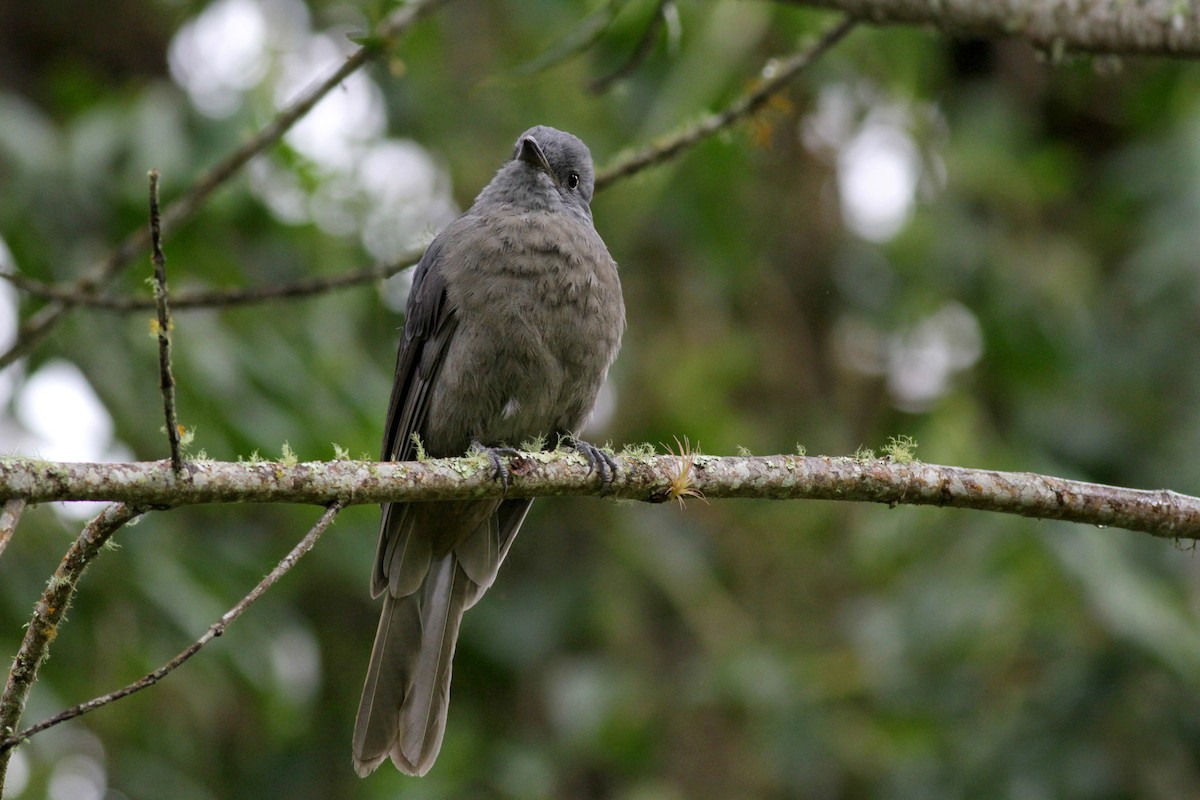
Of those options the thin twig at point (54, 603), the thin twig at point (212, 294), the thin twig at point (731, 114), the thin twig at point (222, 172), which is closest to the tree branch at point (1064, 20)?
the thin twig at point (731, 114)

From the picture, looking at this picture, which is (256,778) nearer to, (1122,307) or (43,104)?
(43,104)

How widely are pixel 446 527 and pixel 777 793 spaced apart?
150 inches

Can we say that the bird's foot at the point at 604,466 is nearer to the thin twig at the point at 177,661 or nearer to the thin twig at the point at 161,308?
the thin twig at the point at 177,661

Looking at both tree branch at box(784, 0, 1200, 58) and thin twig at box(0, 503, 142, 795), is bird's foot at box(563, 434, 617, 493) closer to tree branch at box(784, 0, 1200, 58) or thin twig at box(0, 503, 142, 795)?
thin twig at box(0, 503, 142, 795)

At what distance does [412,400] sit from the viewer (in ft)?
15.0

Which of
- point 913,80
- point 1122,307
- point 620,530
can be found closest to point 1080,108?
point 1122,307

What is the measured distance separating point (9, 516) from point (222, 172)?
1.96 meters

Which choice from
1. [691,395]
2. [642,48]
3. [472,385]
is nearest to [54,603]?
[472,385]

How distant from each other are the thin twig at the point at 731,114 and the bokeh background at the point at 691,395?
0.19 meters

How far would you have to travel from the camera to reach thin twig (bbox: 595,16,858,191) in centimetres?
418

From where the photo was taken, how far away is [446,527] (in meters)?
4.55

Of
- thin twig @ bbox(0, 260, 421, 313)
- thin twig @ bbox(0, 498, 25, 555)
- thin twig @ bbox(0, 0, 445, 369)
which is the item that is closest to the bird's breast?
thin twig @ bbox(0, 260, 421, 313)

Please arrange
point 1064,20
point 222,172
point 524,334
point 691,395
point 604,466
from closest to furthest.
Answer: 1. point 604,466
2. point 1064,20
3. point 222,172
4. point 524,334
5. point 691,395

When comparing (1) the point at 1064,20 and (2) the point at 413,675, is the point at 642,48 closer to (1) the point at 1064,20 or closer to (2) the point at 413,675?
(1) the point at 1064,20
